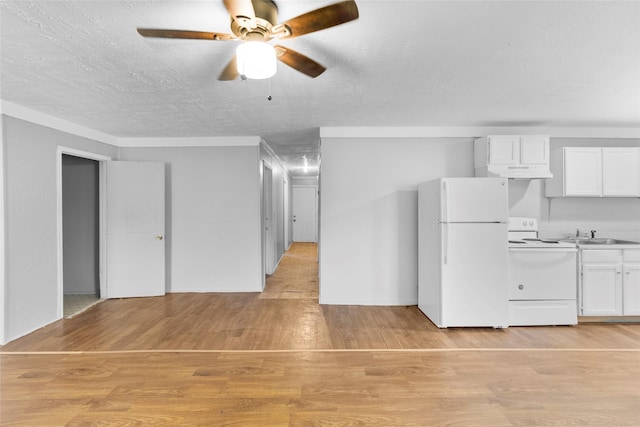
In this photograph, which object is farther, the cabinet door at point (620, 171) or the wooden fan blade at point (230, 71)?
the cabinet door at point (620, 171)

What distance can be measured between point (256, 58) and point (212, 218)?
141 inches

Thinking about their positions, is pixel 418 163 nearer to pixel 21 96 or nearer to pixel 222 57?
pixel 222 57

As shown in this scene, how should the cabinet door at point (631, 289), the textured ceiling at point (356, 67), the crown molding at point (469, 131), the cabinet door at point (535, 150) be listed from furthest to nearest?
the crown molding at point (469, 131) < the cabinet door at point (535, 150) < the cabinet door at point (631, 289) < the textured ceiling at point (356, 67)

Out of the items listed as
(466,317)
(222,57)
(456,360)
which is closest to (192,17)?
(222,57)

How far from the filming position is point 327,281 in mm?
4328

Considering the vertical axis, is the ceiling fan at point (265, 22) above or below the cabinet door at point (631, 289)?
above

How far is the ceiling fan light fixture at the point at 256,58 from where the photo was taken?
1647 millimetres

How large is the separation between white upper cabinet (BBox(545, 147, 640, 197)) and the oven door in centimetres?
97

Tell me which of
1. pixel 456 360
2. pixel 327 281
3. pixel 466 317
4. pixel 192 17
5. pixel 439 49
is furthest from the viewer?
pixel 327 281

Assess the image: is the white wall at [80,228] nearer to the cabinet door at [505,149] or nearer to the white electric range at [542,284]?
the cabinet door at [505,149]

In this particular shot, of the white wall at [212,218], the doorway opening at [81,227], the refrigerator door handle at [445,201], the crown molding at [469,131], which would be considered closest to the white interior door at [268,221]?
the white wall at [212,218]

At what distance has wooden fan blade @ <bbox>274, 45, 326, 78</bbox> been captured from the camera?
1.84 metres

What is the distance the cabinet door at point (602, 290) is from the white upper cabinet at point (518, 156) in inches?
45.4

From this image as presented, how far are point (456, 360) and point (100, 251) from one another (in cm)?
458
